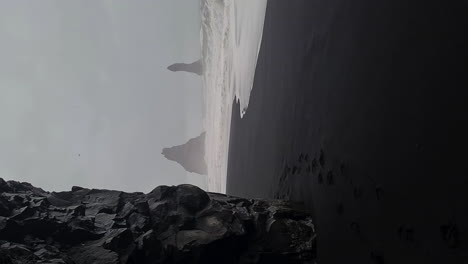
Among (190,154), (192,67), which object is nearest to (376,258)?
(190,154)

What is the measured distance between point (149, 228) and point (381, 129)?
2.77 meters

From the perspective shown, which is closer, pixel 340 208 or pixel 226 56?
pixel 340 208

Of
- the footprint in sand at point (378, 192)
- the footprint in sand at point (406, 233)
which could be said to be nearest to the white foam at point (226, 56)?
the footprint in sand at point (378, 192)

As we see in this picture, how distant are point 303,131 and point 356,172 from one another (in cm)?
178

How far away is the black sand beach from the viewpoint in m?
2.45

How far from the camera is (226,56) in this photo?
64.1ft

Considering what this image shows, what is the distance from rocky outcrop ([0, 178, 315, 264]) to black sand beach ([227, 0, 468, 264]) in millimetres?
468

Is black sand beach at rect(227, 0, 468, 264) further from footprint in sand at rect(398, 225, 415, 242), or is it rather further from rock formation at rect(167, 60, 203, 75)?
rock formation at rect(167, 60, 203, 75)

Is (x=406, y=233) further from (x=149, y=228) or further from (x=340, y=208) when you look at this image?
(x=149, y=228)

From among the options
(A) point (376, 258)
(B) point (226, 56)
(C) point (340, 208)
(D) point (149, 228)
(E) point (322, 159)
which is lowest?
(A) point (376, 258)

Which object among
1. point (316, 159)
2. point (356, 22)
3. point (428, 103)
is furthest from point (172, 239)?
point (428, 103)

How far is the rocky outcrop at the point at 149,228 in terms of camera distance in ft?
15.5

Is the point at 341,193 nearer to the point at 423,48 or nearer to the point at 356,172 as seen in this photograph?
the point at 356,172

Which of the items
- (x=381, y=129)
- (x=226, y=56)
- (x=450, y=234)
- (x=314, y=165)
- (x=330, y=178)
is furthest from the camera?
(x=226, y=56)
